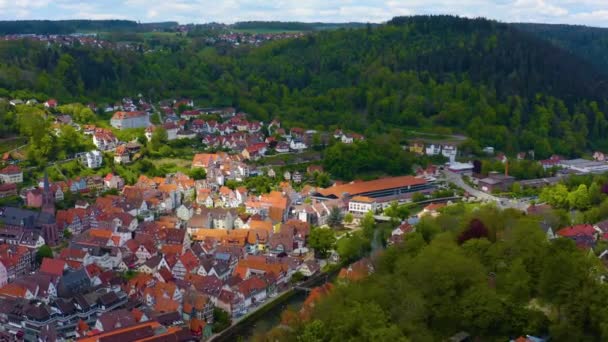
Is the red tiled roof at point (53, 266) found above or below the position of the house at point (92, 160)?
below

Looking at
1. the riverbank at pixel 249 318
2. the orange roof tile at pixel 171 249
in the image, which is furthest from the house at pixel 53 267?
the riverbank at pixel 249 318

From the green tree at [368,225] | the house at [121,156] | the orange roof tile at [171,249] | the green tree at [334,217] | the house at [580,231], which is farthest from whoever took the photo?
the house at [121,156]

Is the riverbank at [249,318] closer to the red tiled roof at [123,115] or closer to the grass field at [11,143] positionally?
the grass field at [11,143]

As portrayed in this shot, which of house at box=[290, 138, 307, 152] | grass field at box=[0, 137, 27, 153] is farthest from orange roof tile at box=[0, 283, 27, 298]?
house at box=[290, 138, 307, 152]

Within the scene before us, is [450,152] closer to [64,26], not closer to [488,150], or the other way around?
[488,150]

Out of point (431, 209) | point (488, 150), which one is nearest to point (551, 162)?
point (488, 150)

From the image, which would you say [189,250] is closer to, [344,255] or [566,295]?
[344,255]

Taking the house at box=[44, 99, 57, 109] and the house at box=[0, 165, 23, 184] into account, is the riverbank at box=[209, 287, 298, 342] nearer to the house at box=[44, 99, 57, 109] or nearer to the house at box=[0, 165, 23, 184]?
the house at box=[0, 165, 23, 184]
